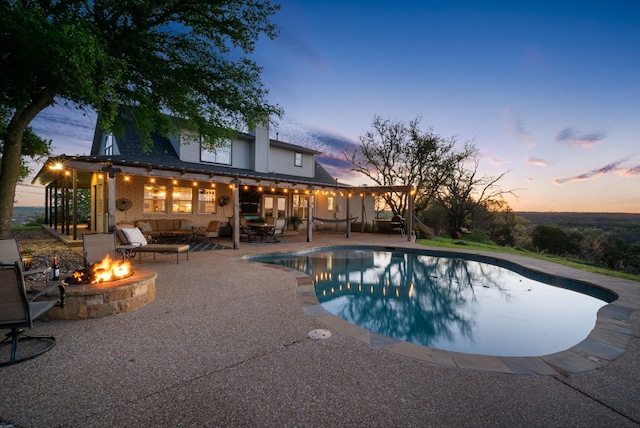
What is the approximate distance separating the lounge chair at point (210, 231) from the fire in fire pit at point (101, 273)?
6.54 m

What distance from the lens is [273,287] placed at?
528cm

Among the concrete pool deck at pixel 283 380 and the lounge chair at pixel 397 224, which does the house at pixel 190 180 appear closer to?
the lounge chair at pixel 397 224

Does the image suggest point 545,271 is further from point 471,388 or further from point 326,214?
point 326,214

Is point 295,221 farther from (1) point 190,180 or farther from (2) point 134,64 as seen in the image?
(2) point 134,64

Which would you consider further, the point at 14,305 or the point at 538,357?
the point at 538,357

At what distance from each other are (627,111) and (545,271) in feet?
33.0

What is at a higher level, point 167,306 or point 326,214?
point 326,214

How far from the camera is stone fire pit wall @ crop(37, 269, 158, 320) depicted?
3562mm

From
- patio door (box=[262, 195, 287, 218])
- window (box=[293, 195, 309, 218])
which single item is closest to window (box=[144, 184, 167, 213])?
patio door (box=[262, 195, 287, 218])

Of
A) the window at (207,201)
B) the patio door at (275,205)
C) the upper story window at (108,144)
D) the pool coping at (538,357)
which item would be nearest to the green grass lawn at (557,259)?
the pool coping at (538,357)

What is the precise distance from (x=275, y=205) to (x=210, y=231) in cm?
450

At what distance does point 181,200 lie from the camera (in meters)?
12.2

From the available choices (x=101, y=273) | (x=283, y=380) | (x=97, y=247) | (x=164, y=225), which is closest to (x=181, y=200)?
(x=164, y=225)

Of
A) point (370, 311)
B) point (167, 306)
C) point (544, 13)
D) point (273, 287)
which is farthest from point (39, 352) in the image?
point (544, 13)
